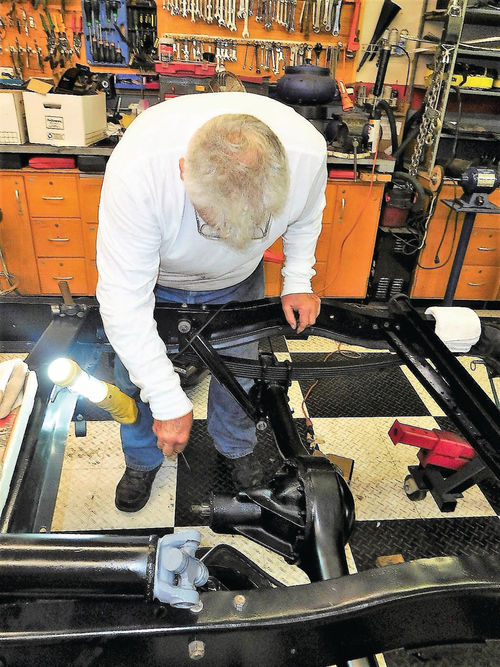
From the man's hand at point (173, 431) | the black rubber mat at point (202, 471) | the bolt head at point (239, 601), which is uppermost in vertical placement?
the bolt head at point (239, 601)

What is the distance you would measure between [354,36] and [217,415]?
9.69ft

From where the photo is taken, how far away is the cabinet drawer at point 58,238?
268 cm

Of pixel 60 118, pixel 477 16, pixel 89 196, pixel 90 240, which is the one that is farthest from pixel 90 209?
pixel 477 16

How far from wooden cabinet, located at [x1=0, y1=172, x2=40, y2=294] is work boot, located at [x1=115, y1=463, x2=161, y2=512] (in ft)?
5.46

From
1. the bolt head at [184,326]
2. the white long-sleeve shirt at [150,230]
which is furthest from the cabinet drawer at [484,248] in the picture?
the bolt head at [184,326]

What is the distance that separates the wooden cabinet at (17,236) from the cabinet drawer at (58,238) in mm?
43

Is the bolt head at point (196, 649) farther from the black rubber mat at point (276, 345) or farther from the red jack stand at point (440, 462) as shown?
the black rubber mat at point (276, 345)

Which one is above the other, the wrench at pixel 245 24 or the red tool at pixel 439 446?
the wrench at pixel 245 24

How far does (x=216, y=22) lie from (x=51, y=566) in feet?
11.9

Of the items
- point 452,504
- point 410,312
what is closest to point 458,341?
point 410,312

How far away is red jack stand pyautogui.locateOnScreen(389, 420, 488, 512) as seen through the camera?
4.88 ft

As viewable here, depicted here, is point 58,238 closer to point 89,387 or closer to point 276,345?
point 276,345

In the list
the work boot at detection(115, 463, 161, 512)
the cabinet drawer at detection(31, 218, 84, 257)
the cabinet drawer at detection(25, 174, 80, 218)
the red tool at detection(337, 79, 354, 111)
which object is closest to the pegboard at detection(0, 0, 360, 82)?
the red tool at detection(337, 79, 354, 111)

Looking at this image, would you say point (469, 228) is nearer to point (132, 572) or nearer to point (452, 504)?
point (452, 504)
